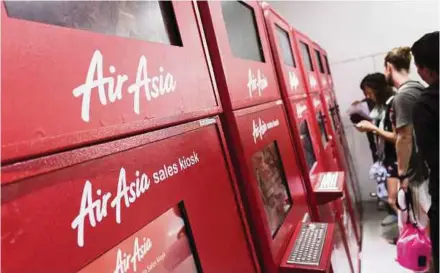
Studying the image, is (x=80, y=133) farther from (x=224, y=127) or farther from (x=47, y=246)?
(x=224, y=127)

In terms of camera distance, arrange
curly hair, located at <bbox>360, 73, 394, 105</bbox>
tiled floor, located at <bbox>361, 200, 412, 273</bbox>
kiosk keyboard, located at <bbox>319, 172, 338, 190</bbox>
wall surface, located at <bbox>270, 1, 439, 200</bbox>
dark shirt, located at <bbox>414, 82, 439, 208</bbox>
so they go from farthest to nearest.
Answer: wall surface, located at <bbox>270, 1, 439, 200</bbox> → curly hair, located at <bbox>360, 73, 394, 105</bbox> → tiled floor, located at <bbox>361, 200, 412, 273</bbox> → kiosk keyboard, located at <bbox>319, 172, 338, 190</bbox> → dark shirt, located at <bbox>414, 82, 439, 208</bbox>

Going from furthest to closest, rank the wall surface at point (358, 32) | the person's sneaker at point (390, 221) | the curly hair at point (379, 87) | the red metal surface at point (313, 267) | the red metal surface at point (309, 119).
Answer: the wall surface at point (358, 32)
the person's sneaker at point (390, 221)
the curly hair at point (379, 87)
the red metal surface at point (309, 119)
the red metal surface at point (313, 267)

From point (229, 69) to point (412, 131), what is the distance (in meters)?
1.97

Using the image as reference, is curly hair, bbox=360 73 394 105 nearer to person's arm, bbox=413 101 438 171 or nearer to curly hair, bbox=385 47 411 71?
curly hair, bbox=385 47 411 71

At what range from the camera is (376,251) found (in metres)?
3.80

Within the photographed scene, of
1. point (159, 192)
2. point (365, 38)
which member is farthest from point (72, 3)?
point (365, 38)

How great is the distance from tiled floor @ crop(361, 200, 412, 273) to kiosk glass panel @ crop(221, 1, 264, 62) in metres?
2.56

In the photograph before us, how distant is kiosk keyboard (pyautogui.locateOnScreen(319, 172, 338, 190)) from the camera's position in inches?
74.3

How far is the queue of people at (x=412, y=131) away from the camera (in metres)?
1.80

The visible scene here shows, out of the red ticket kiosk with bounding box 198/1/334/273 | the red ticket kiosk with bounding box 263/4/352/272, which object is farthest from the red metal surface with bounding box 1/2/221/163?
the red ticket kiosk with bounding box 263/4/352/272

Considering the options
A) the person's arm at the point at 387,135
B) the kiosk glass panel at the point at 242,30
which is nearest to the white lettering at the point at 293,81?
the kiosk glass panel at the point at 242,30

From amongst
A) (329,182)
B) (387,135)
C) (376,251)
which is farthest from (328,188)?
(376,251)

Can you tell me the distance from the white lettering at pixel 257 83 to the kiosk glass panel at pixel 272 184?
22 cm

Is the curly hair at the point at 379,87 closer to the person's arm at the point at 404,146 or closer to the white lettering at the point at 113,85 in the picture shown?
the person's arm at the point at 404,146
